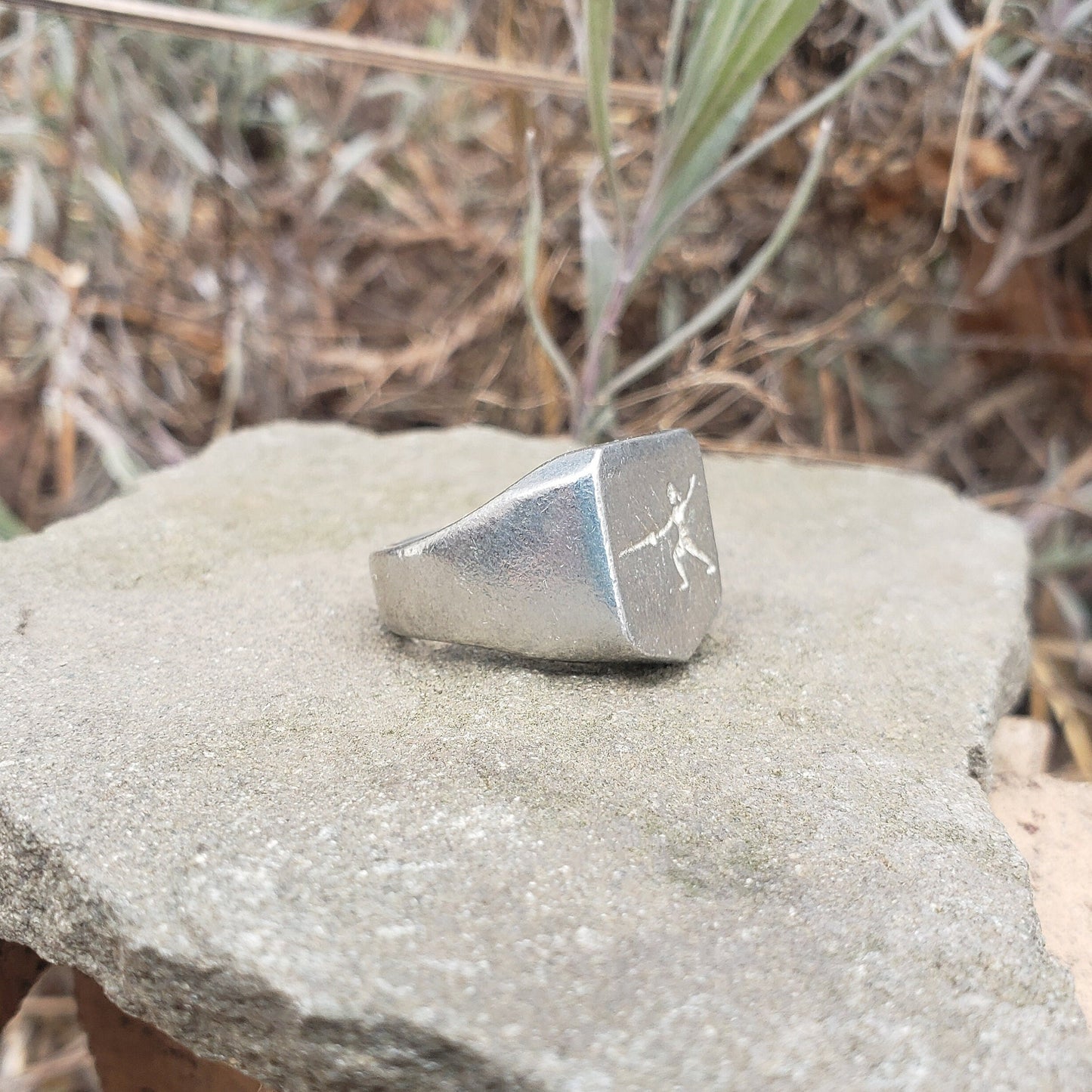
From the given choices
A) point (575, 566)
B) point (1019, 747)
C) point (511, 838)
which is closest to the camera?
point (511, 838)

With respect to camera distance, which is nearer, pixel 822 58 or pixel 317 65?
pixel 822 58

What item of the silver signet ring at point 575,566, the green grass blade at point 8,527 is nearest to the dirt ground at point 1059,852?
the silver signet ring at point 575,566

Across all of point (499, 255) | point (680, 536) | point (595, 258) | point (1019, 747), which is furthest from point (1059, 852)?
point (499, 255)

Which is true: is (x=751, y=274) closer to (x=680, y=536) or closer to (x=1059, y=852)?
(x=680, y=536)

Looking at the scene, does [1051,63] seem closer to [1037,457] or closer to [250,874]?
[1037,457]

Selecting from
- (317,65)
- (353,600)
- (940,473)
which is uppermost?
(317,65)

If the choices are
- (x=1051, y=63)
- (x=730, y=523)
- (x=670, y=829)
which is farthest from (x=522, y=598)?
(x=1051, y=63)
